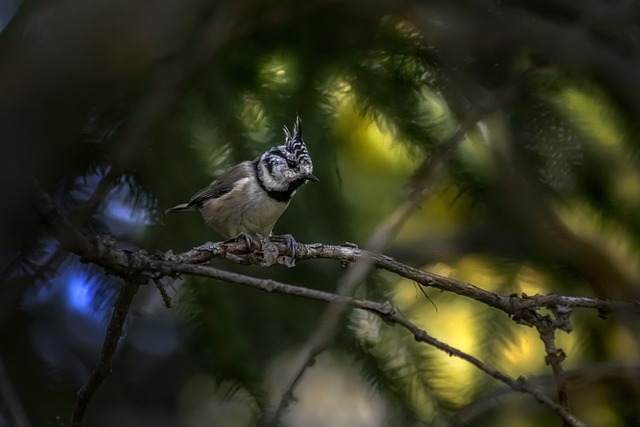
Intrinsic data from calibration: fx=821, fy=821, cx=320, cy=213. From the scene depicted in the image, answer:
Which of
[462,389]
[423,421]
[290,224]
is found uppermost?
[290,224]

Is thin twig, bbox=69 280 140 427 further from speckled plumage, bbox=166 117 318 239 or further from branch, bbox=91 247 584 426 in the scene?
speckled plumage, bbox=166 117 318 239

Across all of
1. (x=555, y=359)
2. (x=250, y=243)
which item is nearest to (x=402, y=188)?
(x=250, y=243)

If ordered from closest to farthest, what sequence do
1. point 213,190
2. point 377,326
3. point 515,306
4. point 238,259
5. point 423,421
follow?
point 515,306 → point 238,259 → point 423,421 → point 377,326 → point 213,190

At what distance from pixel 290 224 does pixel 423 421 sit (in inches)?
21.1

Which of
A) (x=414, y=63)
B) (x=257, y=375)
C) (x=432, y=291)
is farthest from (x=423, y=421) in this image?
(x=414, y=63)

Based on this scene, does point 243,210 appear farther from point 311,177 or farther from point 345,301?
point 345,301

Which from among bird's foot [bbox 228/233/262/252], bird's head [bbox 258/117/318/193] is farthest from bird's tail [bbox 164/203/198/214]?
bird's head [bbox 258/117/318/193]

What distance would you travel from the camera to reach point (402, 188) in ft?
6.17

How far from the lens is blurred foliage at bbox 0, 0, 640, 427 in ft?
4.79

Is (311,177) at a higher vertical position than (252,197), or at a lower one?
lower

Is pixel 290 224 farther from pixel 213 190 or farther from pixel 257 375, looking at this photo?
pixel 213 190

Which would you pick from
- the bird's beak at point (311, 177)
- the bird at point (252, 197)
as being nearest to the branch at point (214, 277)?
the bird's beak at point (311, 177)

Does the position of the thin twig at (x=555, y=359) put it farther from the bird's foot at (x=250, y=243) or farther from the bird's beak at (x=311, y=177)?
the bird's beak at (x=311, y=177)

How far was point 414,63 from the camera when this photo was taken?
71.6 inches
